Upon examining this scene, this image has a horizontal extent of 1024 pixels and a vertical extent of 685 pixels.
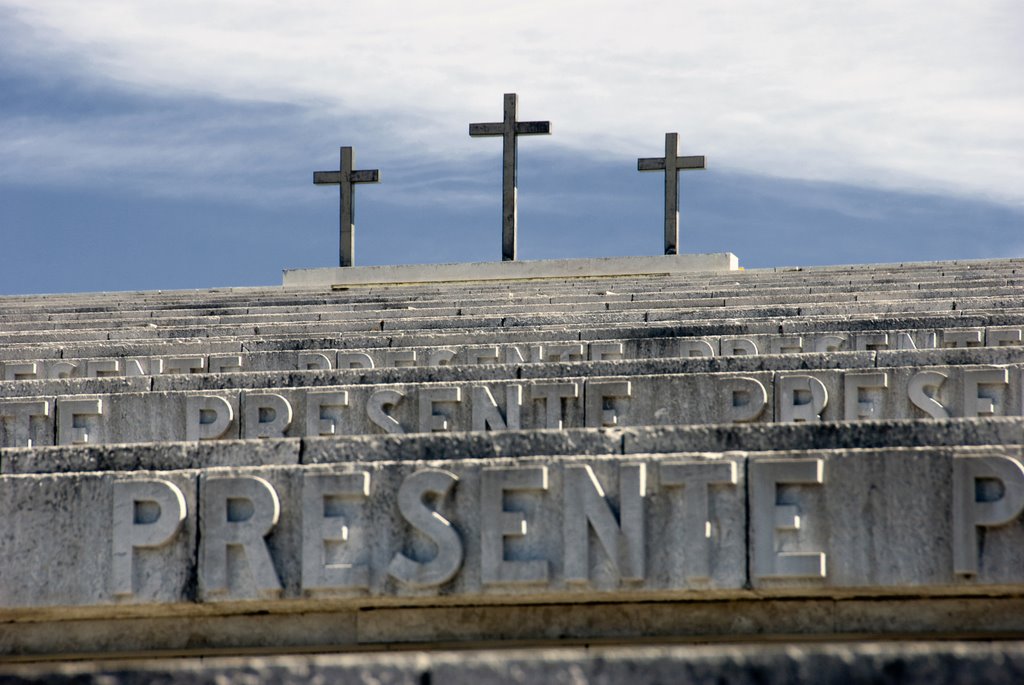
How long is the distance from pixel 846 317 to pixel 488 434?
3.96 metres

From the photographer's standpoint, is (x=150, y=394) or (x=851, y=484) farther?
(x=150, y=394)

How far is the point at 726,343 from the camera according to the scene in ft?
27.3

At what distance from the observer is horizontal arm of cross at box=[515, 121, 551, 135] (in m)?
16.3

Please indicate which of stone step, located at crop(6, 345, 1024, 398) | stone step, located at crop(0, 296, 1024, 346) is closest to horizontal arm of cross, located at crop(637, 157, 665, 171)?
stone step, located at crop(0, 296, 1024, 346)

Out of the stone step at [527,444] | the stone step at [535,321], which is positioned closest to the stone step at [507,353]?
the stone step at [535,321]

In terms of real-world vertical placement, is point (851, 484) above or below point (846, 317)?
below

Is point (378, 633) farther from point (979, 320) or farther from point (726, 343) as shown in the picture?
point (979, 320)

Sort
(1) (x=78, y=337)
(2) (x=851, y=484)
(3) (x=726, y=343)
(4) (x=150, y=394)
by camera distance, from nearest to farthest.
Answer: (2) (x=851, y=484)
(4) (x=150, y=394)
(3) (x=726, y=343)
(1) (x=78, y=337)

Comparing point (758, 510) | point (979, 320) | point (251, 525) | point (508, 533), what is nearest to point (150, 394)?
point (251, 525)

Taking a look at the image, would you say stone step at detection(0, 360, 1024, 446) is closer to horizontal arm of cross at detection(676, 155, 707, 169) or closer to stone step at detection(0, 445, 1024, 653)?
stone step at detection(0, 445, 1024, 653)

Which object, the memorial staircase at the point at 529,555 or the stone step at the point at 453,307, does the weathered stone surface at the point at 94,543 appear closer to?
the memorial staircase at the point at 529,555

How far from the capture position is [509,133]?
1630 centimetres

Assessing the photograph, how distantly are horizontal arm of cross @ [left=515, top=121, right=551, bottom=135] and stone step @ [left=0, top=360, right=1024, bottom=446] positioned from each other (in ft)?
29.6

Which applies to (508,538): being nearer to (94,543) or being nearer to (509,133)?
(94,543)
